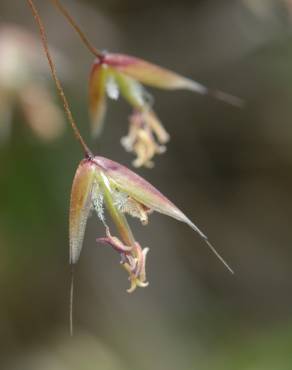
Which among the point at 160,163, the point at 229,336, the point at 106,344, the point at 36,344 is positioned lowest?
the point at 229,336

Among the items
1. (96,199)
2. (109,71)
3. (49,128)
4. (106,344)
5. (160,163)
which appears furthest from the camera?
(160,163)

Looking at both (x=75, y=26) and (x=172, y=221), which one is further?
(x=172, y=221)

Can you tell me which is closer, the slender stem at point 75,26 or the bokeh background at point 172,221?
the slender stem at point 75,26

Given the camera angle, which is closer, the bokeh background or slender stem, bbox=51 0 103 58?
slender stem, bbox=51 0 103 58

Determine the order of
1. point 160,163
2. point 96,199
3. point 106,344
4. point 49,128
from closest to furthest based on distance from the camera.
Answer: point 96,199 < point 49,128 < point 106,344 < point 160,163

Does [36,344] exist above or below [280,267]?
above

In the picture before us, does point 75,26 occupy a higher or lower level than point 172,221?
lower

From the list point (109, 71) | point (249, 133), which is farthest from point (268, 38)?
point (109, 71)

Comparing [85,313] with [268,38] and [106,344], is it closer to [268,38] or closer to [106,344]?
→ [106,344]
